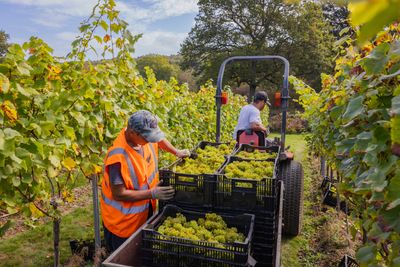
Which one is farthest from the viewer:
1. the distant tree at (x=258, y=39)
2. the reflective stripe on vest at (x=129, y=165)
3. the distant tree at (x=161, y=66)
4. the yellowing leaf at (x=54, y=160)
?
the distant tree at (x=161, y=66)

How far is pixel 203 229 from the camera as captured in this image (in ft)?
7.75

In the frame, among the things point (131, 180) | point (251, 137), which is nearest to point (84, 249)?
point (131, 180)

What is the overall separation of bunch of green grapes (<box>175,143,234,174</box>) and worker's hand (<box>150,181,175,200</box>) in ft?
0.73

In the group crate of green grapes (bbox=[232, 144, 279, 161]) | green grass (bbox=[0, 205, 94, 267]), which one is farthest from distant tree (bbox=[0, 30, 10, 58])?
crate of green grapes (bbox=[232, 144, 279, 161])

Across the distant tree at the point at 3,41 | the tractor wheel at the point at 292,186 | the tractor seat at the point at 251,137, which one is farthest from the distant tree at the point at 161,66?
the tractor wheel at the point at 292,186

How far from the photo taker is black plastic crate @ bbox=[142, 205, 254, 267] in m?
2.09

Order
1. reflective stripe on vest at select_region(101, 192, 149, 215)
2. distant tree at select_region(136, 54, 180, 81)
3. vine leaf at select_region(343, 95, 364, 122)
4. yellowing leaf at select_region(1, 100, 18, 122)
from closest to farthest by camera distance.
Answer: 1. vine leaf at select_region(343, 95, 364, 122)
2. yellowing leaf at select_region(1, 100, 18, 122)
3. reflective stripe on vest at select_region(101, 192, 149, 215)
4. distant tree at select_region(136, 54, 180, 81)

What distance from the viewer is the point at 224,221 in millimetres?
2551

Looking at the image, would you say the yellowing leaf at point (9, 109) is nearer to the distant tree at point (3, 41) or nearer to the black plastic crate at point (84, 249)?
the black plastic crate at point (84, 249)

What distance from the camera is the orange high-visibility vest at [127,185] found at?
2781 mm

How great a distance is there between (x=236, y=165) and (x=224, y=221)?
2.05 ft

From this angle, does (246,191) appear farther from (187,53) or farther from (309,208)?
(187,53)

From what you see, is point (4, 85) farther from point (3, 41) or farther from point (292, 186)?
point (3, 41)

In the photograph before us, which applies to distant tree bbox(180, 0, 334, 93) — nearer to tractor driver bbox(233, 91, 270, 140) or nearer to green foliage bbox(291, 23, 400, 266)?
tractor driver bbox(233, 91, 270, 140)
